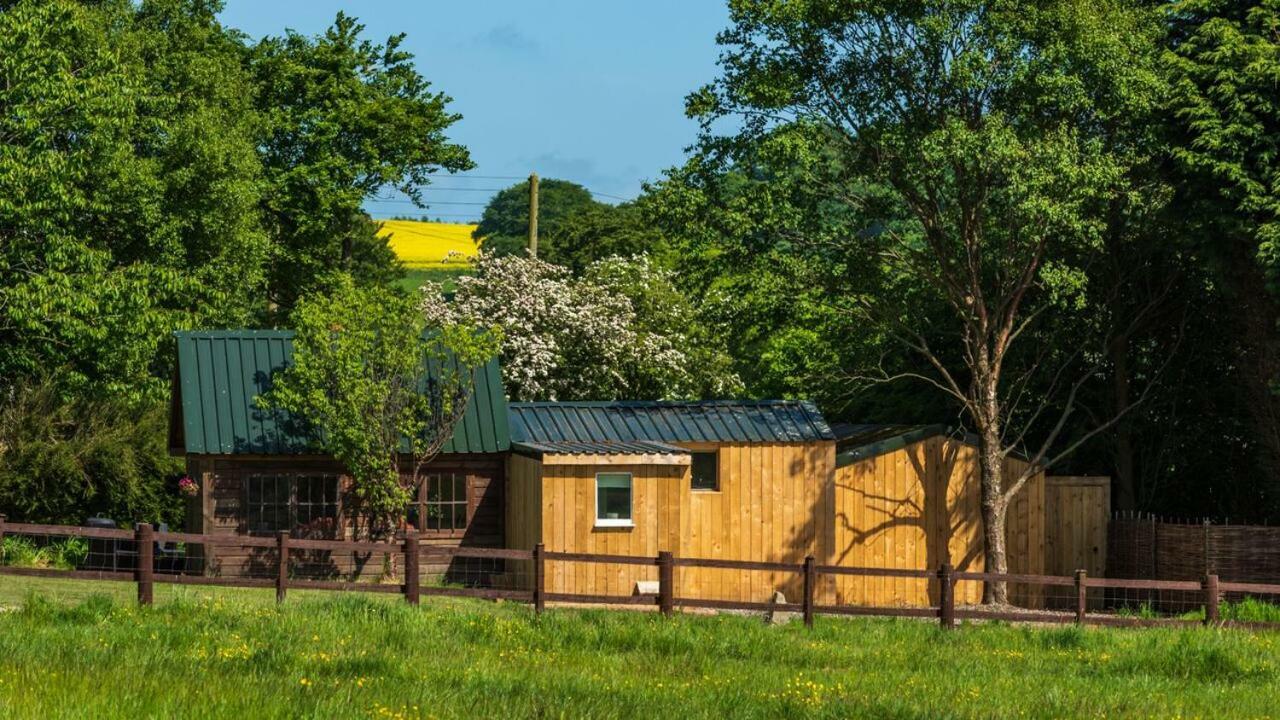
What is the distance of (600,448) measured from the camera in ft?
94.6

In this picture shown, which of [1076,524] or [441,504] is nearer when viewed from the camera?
[441,504]

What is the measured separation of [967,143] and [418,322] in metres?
10.6

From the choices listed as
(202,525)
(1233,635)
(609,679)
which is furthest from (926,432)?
(609,679)

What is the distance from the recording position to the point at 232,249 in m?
40.4

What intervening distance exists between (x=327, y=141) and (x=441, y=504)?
910 inches

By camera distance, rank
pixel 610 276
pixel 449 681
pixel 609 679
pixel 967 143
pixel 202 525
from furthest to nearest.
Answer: pixel 610 276
pixel 202 525
pixel 967 143
pixel 609 679
pixel 449 681

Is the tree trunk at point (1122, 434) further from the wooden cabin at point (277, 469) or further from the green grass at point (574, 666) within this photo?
the wooden cabin at point (277, 469)

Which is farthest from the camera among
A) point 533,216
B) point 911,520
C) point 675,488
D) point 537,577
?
point 533,216

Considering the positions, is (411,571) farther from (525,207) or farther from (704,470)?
(525,207)

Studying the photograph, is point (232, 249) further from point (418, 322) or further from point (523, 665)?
point (523, 665)

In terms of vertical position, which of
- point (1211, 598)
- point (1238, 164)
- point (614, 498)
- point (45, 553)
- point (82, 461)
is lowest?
point (45, 553)

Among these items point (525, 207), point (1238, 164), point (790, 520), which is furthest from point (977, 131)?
point (525, 207)

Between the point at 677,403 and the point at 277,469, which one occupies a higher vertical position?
the point at 677,403

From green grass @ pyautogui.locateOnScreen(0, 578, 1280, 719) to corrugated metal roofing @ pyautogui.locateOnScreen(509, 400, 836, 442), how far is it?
8030mm
